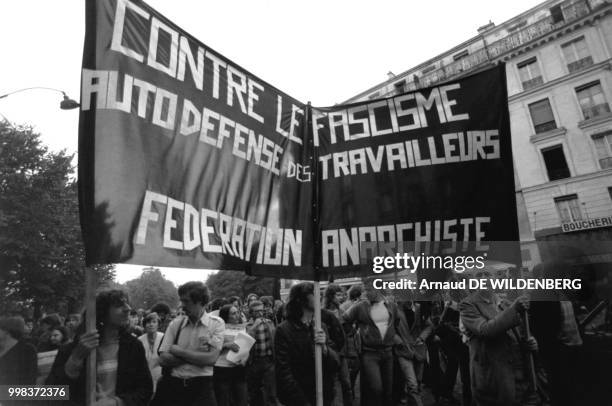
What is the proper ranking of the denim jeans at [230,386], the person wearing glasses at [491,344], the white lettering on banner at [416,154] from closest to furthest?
1. the person wearing glasses at [491,344]
2. the white lettering on banner at [416,154]
3. the denim jeans at [230,386]

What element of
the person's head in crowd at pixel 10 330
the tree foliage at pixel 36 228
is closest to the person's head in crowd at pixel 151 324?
the person's head in crowd at pixel 10 330

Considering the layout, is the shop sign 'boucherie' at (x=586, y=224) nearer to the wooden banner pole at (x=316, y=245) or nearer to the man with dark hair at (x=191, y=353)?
the wooden banner pole at (x=316, y=245)

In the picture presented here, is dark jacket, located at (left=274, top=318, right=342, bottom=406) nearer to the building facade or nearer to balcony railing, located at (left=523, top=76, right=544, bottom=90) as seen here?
the building facade

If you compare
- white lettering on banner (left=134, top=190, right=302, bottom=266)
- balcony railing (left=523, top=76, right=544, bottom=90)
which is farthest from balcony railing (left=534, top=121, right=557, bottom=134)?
white lettering on banner (left=134, top=190, right=302, bottom=266)

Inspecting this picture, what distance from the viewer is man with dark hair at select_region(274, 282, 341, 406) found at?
3242 millimetres

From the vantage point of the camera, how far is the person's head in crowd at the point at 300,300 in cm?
374

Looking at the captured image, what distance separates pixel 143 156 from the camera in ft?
7.52

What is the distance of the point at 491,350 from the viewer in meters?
3.36

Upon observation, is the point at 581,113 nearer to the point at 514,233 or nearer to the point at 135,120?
the point at 514,233

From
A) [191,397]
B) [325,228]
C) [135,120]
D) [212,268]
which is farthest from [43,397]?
[325,228]

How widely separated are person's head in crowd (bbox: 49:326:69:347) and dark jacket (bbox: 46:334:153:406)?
12.3 ft

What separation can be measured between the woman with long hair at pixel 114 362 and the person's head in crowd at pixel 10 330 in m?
1.65

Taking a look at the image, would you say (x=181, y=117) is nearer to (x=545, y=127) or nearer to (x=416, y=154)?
(x=416, y=154)

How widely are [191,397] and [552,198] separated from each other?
24045mm
